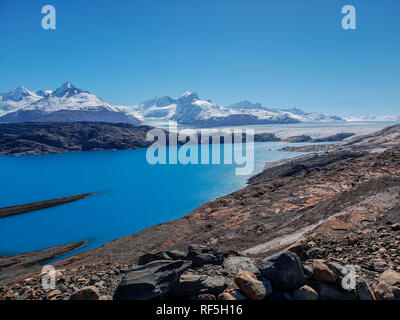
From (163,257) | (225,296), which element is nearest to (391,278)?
(225,296)

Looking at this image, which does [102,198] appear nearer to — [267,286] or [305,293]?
[267,286]

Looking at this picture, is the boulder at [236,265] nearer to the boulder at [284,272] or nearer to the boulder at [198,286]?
the boulder at [284,272]

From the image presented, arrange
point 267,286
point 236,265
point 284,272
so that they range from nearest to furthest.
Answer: point 267,286 → point 284,272 → point 236,265

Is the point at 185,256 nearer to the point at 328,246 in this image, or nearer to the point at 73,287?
the point at 73,287

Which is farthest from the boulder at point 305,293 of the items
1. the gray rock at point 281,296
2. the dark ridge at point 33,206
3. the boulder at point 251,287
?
the dark ridge at point 33,206

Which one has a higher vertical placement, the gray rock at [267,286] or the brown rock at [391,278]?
the brown rock at [391,278]

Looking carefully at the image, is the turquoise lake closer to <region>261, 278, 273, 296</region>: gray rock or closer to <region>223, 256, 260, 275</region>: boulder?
<region>223, 256, 260, 275</region>: boulder

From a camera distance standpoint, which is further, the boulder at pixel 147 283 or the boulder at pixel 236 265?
the boulder at pixel 236 265
